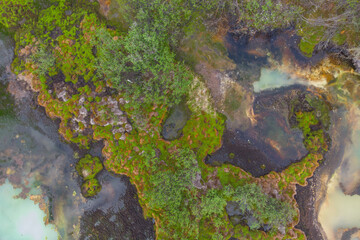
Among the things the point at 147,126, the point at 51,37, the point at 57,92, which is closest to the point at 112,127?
the point at 147,126

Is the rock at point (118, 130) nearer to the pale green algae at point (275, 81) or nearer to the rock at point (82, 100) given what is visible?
the rock at point (82, 100)

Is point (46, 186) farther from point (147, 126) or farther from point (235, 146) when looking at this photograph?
point (235, 146)

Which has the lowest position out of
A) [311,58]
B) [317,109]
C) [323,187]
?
[323,187]

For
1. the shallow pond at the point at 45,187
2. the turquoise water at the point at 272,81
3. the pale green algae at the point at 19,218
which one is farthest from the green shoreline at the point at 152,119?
the pale green algae at the point at 19,218

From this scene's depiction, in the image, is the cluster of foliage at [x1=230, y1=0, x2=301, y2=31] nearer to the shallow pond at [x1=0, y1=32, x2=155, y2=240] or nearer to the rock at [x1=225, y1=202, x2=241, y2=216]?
the rock at [x1=225, y1=202, x2=241, y2=216]

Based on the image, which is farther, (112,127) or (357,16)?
(112,127)

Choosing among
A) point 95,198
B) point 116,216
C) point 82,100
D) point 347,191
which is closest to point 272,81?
point 347,191

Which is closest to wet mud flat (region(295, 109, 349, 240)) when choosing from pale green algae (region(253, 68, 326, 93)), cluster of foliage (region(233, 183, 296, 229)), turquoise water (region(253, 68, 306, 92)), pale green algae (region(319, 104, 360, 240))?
pale green algae (region(319, 104, 360, 240))
